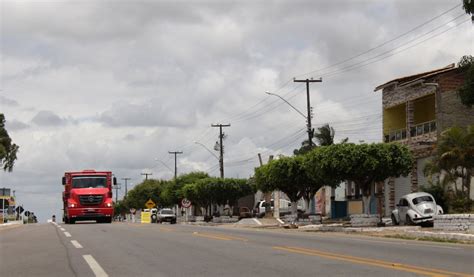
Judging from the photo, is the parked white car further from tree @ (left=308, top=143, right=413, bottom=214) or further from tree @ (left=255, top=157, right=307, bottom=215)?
tree @ (left=255, top=157, right=307, bottom=215)

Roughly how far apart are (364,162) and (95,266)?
22.2 meters

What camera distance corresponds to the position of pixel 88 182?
41.1m

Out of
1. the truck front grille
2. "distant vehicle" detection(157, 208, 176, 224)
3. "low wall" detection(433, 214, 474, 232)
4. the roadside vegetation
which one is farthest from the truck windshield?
"distant vehicle" detection(157, 208, 176, 224)

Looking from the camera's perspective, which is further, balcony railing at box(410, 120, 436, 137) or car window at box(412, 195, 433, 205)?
balcony railing at box(410, 120, 436, 137)

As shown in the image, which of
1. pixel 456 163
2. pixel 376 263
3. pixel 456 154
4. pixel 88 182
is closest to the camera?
pixel 376 263

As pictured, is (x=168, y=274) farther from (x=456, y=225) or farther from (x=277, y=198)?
(x=277, y=198)

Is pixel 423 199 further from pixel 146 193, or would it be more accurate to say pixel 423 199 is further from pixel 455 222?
pixel 146 193

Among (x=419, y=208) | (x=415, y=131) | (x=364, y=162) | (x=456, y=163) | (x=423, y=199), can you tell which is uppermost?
(x=415, y=131)

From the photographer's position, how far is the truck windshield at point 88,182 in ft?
134

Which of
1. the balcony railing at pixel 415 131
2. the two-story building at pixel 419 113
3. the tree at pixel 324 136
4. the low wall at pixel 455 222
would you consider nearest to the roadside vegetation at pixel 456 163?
the low wall at pixel 455 222

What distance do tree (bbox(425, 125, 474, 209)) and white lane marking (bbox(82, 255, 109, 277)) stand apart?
19.7 m

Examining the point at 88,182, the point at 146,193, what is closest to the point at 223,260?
the point at 88,182

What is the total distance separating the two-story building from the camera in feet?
133

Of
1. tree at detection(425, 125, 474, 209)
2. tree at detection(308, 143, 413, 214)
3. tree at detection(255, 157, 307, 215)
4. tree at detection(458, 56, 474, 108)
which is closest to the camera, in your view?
tree at detection(425, 125, 474, 209)
